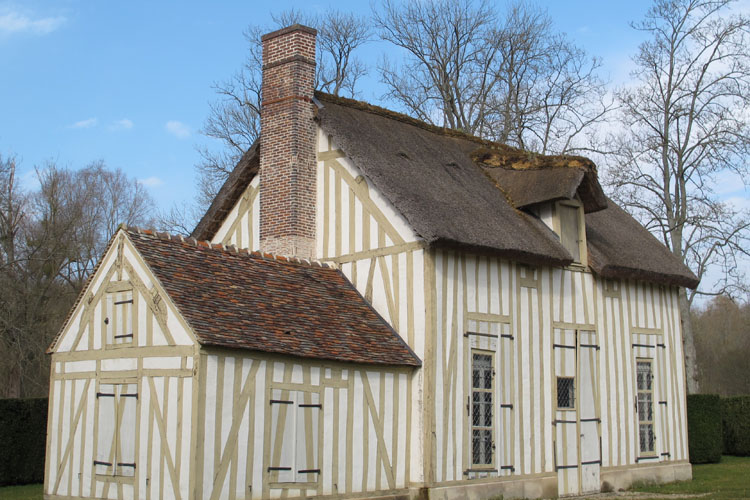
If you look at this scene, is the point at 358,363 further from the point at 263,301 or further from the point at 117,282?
the point at 117,282

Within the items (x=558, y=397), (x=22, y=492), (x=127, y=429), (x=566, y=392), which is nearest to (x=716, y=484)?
(x=566, y=392)

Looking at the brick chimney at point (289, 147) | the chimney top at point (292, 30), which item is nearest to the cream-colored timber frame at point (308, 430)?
the brick chimney at point (289, 147)

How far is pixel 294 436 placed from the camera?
37.6ft

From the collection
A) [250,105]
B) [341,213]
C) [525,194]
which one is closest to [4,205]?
[250,105]

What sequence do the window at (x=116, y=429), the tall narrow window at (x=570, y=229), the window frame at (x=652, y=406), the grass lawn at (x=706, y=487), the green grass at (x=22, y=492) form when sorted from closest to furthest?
the window at (x=116, y=429)
the grass lawn at (x=706, y=487)
the green grass at (x=22, y=492)
the tall narrow window at (x=570, y=229)
the window frame at (x=652, y=406)

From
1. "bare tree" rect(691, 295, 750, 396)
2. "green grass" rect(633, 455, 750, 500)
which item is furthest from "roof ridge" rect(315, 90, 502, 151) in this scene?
"bare tree" rect(691, 295, 750, 396)

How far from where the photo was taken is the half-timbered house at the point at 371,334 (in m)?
11.0

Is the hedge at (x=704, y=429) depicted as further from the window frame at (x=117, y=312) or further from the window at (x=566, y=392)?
the window frame at (x=117, y=312)

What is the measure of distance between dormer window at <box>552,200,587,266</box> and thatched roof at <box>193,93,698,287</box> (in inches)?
8.8

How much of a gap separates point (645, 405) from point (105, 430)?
33.6 feet

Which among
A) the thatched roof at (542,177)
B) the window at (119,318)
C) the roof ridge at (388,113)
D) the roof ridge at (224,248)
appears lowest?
the window at (119,318)

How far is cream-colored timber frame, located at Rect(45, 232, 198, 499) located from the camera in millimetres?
10633

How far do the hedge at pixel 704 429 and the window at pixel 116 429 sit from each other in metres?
15.4

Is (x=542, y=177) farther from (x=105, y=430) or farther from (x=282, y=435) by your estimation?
(x=105, y=430)
